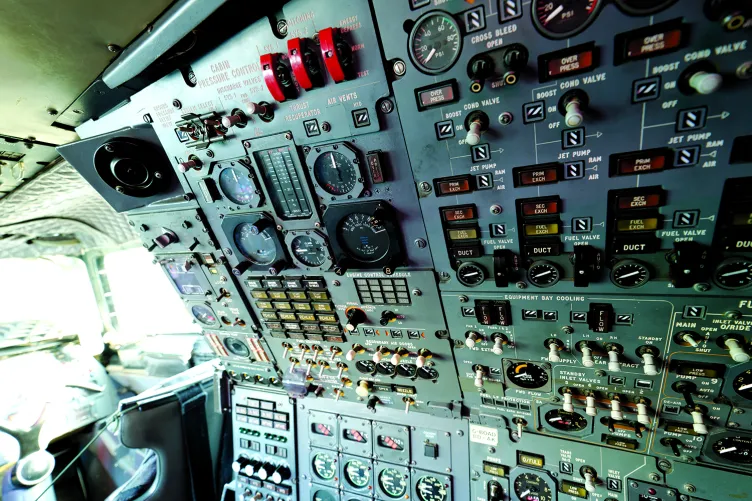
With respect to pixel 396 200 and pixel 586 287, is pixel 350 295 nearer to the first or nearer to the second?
pixel 396 200

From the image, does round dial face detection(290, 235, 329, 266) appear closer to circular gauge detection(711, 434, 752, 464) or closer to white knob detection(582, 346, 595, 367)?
white knob detection(582, 346, 595, 367)

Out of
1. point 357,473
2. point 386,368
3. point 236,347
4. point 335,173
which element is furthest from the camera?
point 236,347

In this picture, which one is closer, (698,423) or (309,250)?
(698,423)

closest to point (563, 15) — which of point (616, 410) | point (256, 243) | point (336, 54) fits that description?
point (336, 54)

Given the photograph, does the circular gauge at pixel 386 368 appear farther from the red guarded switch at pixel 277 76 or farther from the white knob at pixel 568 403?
the red guarded switch at pixel 277 76

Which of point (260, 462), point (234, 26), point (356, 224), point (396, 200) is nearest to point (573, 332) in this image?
point (396, 200)

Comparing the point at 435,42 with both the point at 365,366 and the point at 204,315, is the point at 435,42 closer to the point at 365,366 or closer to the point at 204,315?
the point at 365,366

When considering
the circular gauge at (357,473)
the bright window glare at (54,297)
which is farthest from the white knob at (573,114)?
the bright window glare at (54,297)

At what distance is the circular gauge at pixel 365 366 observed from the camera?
9.03ft

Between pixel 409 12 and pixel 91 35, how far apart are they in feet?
5.56

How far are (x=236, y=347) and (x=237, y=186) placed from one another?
180 centimetres

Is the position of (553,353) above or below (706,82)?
below

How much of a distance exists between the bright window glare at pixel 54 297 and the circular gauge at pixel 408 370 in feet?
16.1

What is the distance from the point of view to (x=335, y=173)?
205 cm
